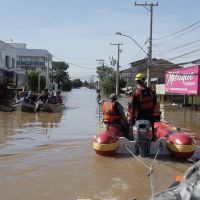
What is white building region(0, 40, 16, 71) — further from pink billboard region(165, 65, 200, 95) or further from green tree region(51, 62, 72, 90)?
green tree region(51, 62, 72, 90)

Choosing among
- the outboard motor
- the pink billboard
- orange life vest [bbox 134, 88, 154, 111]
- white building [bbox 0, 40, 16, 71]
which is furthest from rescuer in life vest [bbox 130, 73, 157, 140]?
white building [bbox 0, 40, 16, 71]

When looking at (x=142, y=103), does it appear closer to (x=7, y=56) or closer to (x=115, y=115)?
(x=115, y=115)

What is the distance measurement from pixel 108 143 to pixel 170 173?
1879 millimetres

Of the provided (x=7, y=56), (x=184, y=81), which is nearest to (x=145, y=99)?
(x=184, y=81)

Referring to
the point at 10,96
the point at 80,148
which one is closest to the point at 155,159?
the point at 80,148

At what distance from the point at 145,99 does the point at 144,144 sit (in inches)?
41.8

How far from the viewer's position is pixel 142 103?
10719 mm

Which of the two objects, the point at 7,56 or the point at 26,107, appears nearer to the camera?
the point at 26,107

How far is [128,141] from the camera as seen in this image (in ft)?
35.8

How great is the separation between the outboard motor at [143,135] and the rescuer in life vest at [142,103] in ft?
1.15

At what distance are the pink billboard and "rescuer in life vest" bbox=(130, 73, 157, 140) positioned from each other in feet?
78.3

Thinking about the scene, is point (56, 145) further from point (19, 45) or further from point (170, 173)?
point (19, 45)

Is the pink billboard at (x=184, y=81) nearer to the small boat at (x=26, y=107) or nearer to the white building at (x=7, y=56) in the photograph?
the small boat at (x=26, y=107)

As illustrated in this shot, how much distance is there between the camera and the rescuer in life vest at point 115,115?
11.5m
